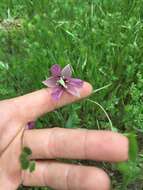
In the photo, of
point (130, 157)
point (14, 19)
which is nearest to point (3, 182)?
point (130, 157)

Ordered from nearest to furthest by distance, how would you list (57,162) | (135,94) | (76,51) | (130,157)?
(130,157), (57,162), (135,94), (76,51)

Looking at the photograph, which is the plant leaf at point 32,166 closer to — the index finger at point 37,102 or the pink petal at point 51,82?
the index finger at point 37,102

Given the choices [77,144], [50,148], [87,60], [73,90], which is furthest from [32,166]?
[87,60]

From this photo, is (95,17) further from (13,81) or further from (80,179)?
(80,179)

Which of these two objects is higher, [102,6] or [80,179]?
[102,6]

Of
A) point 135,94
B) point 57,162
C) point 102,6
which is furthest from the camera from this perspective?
point 102,6

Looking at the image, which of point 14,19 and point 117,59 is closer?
point 117,59

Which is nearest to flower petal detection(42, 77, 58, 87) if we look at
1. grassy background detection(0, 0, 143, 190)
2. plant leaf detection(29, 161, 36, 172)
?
grassy background detection(0, 0, 143, 190)
